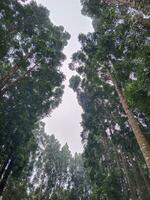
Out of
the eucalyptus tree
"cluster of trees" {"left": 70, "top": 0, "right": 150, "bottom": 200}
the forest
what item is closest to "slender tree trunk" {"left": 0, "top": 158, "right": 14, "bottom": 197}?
the forest

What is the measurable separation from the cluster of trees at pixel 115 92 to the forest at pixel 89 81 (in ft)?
0.13

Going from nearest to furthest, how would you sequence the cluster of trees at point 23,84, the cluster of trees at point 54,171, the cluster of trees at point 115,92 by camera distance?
1. the cluster of trees at point 115,92
2. the cluster of trees at point 23,84
3. the cluster of trees at point 54,171

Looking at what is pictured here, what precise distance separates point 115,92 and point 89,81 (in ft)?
8.63

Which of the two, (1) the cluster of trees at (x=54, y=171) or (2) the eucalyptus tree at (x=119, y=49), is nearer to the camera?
(2) the eucalyptus tree at (x=119, y=49)

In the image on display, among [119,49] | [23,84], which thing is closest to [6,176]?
[23,84]

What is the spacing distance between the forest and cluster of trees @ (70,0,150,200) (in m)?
0.04

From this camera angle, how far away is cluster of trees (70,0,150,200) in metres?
10.1

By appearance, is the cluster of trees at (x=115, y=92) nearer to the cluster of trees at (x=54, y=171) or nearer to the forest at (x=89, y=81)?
the forest at (x=89, y=81)

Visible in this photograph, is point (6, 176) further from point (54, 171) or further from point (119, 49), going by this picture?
point (54, 171)

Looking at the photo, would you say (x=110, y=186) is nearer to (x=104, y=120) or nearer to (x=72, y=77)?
(x=104, y=120)

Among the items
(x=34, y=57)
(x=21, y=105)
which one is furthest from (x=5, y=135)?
(x=34, y=57)

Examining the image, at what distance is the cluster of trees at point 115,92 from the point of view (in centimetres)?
1012

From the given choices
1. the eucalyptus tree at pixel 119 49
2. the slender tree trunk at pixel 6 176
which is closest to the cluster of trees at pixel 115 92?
the eucalyptus tree at pixel 119 49

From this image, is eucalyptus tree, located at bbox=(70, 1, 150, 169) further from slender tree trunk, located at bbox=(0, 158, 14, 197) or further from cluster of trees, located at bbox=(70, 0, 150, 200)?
slender tree trunk, located at bbox=(0, 158, 14, 197)
